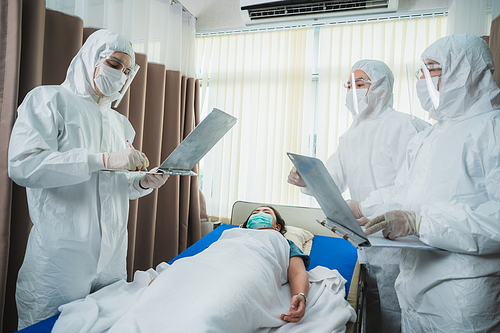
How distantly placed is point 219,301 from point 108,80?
1.09m

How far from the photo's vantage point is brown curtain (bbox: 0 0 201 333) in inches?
54.0

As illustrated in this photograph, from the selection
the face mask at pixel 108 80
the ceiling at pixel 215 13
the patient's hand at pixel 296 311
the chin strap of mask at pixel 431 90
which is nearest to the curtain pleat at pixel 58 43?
the face mask at pixel 108 80

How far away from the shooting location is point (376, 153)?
1677 mm

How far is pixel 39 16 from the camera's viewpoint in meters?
1.50

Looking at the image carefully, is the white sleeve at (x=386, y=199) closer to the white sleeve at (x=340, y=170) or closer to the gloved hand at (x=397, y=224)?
the gloved hand at (x=397, y=224)

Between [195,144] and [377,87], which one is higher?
[377,87]

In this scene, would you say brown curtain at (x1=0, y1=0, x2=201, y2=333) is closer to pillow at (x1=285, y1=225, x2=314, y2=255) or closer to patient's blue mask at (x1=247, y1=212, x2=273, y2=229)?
patient's blue mask at (x1=247, y1=212, x2=273, y2=229)

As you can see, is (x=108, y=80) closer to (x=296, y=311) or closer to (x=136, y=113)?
(x=136, y=113)

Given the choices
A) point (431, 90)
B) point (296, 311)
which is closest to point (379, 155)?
point (431, 90)

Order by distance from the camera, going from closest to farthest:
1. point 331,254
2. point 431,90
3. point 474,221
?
point 474,221, point 431,90, point 331,254

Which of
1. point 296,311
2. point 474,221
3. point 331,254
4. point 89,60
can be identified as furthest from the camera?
point 331,254

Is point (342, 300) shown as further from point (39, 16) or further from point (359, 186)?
point (39, 16)

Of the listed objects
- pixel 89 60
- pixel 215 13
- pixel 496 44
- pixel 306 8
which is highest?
pixel 215 13

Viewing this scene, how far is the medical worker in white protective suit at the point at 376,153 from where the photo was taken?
5.29 feet
